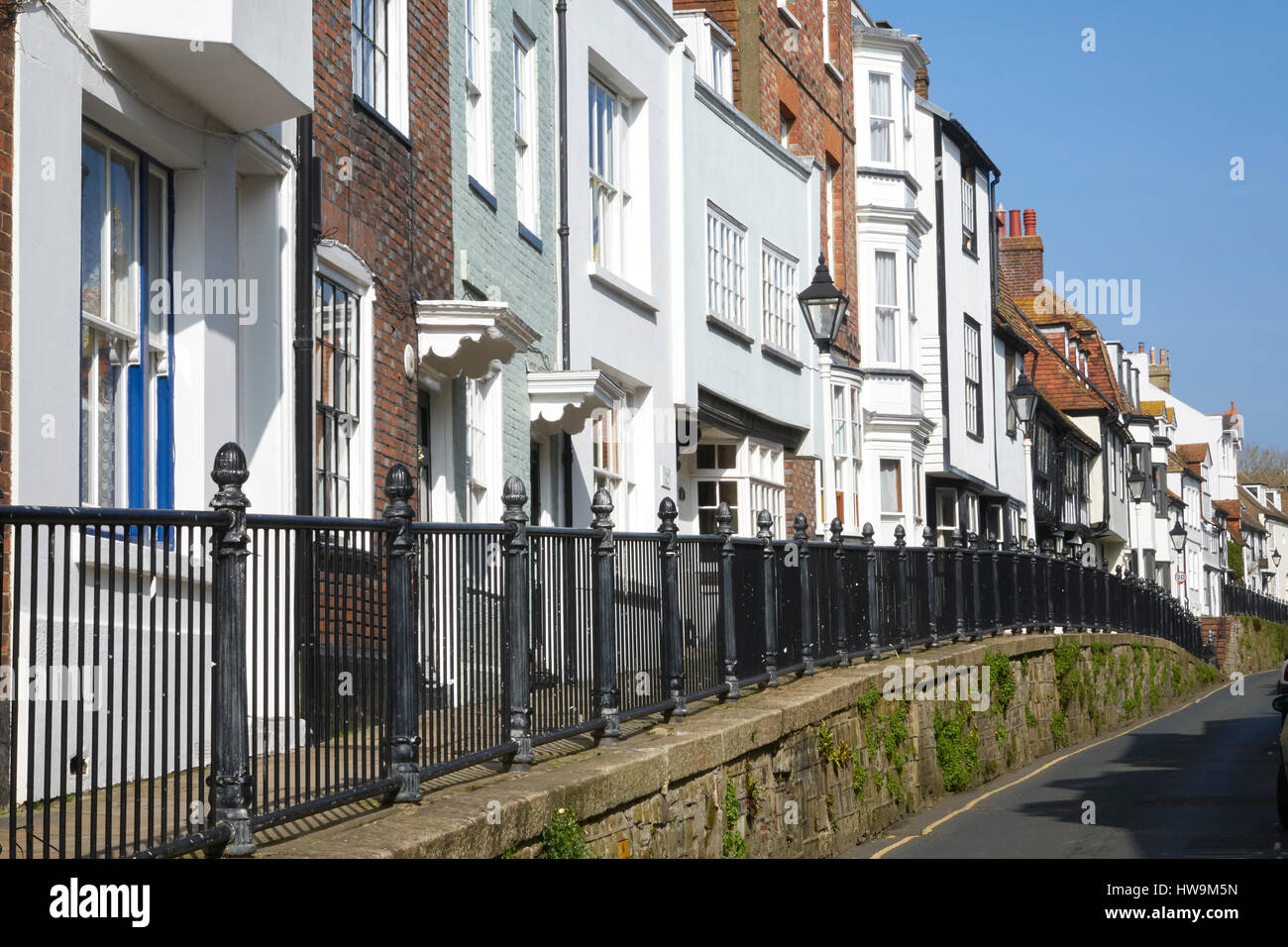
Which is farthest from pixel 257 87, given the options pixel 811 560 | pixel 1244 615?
pixel 1244 615

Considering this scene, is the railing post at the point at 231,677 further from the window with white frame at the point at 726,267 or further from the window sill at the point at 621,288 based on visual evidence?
the window with white frame at the point at 726,267

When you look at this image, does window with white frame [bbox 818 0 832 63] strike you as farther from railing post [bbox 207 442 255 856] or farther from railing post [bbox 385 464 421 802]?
railing post [bbox 207 442 255 856]

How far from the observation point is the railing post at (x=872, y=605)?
51.5 feet

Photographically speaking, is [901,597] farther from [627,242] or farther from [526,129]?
[526,129]

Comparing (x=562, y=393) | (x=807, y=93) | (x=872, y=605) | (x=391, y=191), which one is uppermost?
(x=807, y=93)

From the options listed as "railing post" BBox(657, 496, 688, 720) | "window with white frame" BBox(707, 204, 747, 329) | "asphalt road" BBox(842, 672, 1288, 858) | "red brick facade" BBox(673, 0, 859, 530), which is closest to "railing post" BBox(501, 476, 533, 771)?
"railing post" BBox(657, 496, 688, 720)

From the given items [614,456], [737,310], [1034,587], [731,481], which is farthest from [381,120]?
[1034,587]

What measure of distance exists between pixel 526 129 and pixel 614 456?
3705 mm

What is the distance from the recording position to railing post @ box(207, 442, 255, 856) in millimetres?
5270

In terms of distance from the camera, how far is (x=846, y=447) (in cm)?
2419

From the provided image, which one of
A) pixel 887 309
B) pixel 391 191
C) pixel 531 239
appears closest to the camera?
pixel 391 191
